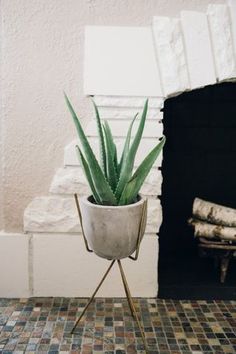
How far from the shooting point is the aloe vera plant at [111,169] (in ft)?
5.23

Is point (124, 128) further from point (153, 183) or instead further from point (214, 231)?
point (214, 231)

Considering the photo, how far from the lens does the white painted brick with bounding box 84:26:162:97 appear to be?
1938 millimetres

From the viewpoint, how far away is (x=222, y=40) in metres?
1.92

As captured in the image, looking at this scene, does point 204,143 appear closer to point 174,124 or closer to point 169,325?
point 174,124

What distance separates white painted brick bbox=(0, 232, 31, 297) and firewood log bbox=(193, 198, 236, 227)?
1.00 metres

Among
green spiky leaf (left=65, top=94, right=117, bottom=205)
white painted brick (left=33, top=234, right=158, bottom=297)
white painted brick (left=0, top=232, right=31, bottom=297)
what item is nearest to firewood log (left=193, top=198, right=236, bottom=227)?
white painted brick (left=33, top=234, right=158, bottom=297)

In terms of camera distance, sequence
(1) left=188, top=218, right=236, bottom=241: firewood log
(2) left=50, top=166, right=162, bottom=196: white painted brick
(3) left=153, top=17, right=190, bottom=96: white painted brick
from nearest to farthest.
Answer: (3) left=153, top=17, right=190, bottom=96: white painted brick → (2) left=50, top=166, right=162, bottom=196: white painted brick → (1) left=188, top=218, right=236, bottom=241: firewood log

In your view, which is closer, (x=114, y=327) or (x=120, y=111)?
(x=114, y=327)

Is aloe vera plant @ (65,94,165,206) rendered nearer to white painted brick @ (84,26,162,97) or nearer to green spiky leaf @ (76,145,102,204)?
green spiky leaf @ (76,145,102,204)

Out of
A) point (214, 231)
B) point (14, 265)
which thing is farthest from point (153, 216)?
point (14, 265)

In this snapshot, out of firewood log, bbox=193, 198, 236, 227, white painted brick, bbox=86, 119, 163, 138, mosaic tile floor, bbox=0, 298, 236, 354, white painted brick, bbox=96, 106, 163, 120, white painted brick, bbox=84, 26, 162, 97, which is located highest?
white painted brick, bbox=84, 26, 162, 97

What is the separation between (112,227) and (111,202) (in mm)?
121

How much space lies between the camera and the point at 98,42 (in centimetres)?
194

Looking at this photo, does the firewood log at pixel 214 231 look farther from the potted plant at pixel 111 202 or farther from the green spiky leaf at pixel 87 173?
the green spiky leaf at pixel 87 173
